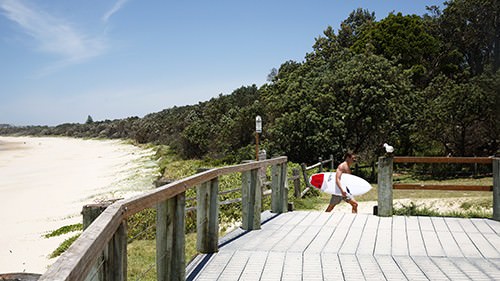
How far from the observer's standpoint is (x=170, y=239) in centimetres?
372

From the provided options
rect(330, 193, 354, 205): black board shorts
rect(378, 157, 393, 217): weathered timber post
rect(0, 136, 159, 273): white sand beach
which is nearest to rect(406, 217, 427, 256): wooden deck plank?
rect(378, 157, 393, 217): weathered timber post

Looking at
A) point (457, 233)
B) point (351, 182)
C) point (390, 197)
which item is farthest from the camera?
point (351, 182)

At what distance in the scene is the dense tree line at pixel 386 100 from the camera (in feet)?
72.3

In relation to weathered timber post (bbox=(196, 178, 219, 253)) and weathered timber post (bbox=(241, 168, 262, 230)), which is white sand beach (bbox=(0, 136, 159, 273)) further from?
weathered timber post (bbox=(196, 178, 219, 253))

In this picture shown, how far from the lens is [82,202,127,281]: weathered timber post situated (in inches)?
96.0

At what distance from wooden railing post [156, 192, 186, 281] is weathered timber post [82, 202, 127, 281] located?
903 millimetres

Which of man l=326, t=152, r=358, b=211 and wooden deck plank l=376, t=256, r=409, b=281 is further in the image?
man l=326, t=152, r=358, b=211

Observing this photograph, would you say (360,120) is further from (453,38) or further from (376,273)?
(376,273)

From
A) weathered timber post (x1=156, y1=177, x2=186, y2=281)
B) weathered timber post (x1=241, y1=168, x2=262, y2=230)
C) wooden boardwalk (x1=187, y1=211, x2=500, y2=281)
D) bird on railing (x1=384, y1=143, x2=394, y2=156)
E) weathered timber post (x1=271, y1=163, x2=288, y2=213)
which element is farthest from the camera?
weathered timber post (x1=271, y1=163, x2=288, y2=213)

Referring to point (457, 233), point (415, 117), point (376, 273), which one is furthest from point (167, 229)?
point (415, 117)

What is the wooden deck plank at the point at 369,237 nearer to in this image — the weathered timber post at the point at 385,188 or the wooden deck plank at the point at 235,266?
the weathered timber post at the point at 385,188

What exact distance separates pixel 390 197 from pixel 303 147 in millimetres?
16698

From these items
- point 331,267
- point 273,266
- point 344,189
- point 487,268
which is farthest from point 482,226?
point 273,266

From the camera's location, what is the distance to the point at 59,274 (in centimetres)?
143
